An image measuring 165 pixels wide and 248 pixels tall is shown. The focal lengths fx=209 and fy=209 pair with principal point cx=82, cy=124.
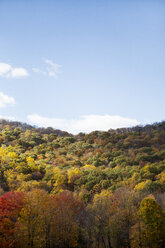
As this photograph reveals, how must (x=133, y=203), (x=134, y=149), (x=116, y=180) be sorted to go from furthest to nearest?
1. (x=134, y=149)
2. (x=116, y=180)
3. (x=133, y=203)

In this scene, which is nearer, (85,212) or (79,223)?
(79,223)

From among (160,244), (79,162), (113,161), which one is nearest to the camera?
(160,244)

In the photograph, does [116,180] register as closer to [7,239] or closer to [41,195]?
[41,195]

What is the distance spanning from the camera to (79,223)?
99.6 ft

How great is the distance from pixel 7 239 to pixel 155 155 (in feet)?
166

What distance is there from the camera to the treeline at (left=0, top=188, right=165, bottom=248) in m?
24.6

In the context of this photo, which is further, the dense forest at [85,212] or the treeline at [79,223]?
the dense forest at [85,212]

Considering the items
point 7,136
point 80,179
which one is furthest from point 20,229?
point 7,136

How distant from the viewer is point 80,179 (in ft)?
168

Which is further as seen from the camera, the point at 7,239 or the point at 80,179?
the point at 80,179

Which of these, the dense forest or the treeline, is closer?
the treeline

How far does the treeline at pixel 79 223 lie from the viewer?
24609 millimetres

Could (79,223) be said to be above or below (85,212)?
below

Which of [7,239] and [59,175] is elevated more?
[59,175]
